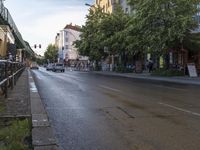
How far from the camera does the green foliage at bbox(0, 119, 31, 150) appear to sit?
24.3 feet

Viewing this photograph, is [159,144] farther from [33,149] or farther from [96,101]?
[96,101]

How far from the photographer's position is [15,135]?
8.25 meters

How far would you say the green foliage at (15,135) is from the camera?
24.3 feet

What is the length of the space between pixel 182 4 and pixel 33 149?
3739 centimetres

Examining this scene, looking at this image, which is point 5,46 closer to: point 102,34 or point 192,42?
point 192,42

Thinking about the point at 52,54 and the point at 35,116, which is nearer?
the point at 35,116

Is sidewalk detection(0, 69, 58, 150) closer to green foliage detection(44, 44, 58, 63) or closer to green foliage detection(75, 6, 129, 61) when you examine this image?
green foliage detection(75, 6, 129, 61)

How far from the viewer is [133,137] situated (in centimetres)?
878

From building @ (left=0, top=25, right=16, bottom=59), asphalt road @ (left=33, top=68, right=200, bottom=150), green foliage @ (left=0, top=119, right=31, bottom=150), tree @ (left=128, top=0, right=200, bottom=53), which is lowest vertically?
asphalt road @ (left=33, top=68, right=200, bottom=150)

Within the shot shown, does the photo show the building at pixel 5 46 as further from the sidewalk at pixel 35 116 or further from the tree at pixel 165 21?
the tree at pixel 165 21

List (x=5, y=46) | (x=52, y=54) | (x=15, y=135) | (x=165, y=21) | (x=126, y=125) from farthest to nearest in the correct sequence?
(x=52, y=54), (x=165, y=21), (x=5, y=46), (x=126, y=125), (x=15, y=135)

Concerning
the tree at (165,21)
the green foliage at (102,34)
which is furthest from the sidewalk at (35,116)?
the green foliage at (102,34)

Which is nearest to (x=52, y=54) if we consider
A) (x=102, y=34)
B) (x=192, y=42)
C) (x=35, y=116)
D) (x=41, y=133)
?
(x=102, y=34)

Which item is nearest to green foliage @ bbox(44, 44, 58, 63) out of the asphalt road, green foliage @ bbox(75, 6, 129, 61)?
green foliage @ bbox(75, 6, 129, 61)
